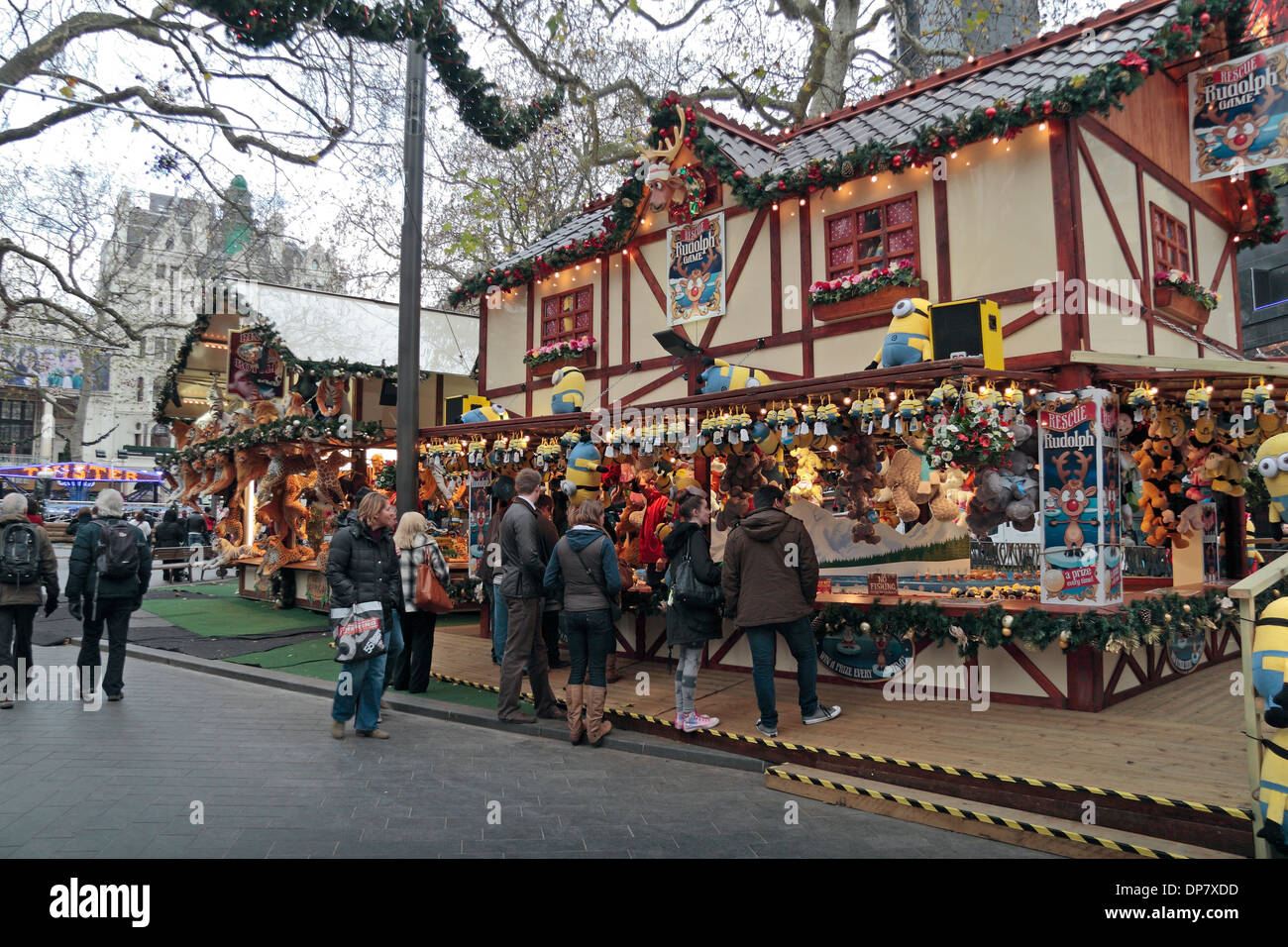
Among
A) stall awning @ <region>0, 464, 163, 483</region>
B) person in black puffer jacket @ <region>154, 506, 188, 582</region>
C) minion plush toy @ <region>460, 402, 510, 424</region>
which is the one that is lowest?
person in black puffer jacket @ <region>154, 506, 188, 582</region>

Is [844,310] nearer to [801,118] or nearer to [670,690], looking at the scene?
[670,690]

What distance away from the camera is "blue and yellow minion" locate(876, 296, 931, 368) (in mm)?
7074

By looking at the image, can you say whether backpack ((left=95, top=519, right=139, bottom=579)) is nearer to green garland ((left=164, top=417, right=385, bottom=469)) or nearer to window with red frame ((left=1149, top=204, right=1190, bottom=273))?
green garland ((left=164, top=417, right=385, bottom=469))

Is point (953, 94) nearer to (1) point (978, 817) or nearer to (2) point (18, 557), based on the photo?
(1) point (978, 817)

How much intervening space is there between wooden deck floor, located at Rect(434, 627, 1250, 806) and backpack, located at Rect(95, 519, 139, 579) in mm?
4329

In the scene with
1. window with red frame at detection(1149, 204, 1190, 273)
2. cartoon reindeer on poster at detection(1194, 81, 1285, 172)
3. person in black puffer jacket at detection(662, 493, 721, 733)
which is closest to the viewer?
person in black puffer jacket at detection(662, 493, 721, 733)

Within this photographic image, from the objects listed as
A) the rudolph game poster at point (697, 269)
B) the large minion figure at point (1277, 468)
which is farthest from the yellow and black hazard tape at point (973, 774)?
the rudolph game poster at point (697, 269)

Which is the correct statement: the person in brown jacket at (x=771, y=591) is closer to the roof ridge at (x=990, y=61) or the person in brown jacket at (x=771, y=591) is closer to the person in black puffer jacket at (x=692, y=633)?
the person in black puffer jacket at (x=692, y=633)

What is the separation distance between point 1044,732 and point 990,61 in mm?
7322

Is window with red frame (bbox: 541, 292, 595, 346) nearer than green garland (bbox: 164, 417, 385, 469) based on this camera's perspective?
Yes

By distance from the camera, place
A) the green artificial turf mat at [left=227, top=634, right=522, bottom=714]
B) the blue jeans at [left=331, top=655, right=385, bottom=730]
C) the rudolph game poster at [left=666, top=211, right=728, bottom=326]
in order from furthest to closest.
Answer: the rudolph game poster at [left=666, top=211, right=728, bottom=326] < the green artificial turf mat at [left=227, top=634, right=522, bottom=714] < the blue jeans at [left=331, top=655, right=385, bottom=730]

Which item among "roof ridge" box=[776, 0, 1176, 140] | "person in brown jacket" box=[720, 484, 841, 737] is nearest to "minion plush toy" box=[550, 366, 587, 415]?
"person in brown jacket" box=[720, 484, 841, 737]

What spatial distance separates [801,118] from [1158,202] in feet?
33.7

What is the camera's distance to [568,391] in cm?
1029
